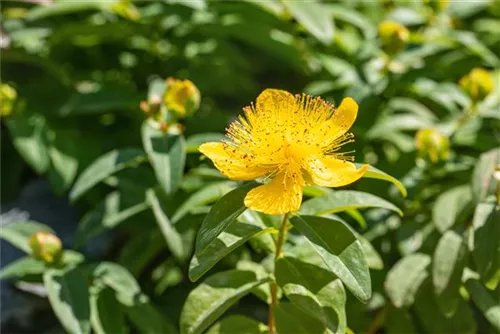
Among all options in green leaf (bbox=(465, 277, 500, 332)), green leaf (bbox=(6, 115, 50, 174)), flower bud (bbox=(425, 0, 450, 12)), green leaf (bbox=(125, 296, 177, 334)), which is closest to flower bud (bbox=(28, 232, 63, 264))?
green leaf (bbox=(125, 296, 177, 334))

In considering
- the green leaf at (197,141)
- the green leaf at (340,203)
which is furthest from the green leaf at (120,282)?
the green leaf at (340,203)

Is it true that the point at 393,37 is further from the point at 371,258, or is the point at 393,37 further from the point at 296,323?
the point at 296,323

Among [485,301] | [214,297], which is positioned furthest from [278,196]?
[485,301]

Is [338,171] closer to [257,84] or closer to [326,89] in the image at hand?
[326,89]

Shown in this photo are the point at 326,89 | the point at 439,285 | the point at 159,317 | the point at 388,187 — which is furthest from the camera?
the point at 326,89

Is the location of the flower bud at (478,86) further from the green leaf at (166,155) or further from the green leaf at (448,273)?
the green leaf at (166,155)

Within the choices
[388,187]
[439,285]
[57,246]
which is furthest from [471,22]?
[57,246]
